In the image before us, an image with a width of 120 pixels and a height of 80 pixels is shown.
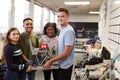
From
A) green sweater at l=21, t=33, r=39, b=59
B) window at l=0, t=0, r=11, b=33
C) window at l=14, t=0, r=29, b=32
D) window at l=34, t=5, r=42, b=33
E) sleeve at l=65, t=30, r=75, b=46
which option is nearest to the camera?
sleeve at l=65, t=30, r=75, b=46

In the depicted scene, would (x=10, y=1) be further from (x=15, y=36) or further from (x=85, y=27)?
(x=85, y=27)

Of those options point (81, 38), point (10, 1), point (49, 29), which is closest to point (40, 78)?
point (10, 1)

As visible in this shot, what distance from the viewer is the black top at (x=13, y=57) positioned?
2.78 metres

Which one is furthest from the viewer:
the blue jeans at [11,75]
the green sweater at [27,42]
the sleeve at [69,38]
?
the green sweater at [27,42]

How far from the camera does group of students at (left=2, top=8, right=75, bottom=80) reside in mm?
2447

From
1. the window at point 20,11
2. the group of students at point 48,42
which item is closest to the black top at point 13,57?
the group of students at point 48,42

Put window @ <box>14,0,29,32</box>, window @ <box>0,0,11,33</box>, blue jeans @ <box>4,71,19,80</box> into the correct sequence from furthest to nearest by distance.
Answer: window @ <box>14,0,29,32</box> → window @ <box>0,0,11,33</box> → blue jeans @ <box>4,71,19,80</box>

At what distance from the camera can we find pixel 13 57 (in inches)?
113

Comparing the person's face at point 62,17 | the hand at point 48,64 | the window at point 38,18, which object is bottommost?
the hand at point 48,64

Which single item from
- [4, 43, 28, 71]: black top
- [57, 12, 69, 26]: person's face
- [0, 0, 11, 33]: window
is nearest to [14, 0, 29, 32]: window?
[0, 0, 11, 33]: window

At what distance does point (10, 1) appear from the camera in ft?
21.0

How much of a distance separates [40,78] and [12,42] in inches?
116

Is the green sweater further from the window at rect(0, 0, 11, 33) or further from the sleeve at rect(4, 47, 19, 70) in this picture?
the window at rect(0, 0, 11, 33)

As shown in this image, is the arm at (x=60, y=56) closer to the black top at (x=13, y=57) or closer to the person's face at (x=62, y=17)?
the person's face at (x=62, y=17)
